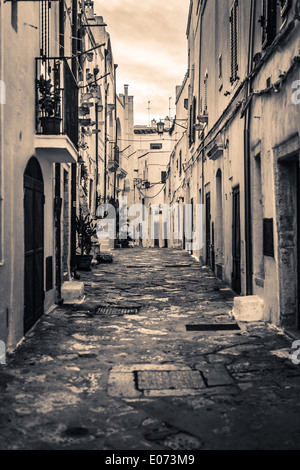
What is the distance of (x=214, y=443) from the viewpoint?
11.4 feet

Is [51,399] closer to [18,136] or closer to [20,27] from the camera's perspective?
[18,136]

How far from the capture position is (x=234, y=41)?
1076 cm

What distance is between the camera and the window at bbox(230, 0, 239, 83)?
412 inches

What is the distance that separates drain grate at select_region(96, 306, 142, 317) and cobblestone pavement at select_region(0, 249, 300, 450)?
0.05 m

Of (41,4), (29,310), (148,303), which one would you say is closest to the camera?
(29,310)

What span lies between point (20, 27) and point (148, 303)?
5.28 m

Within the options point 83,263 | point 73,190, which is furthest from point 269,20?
point 83,263

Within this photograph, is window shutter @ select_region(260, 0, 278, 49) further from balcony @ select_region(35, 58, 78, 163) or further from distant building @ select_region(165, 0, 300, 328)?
balcony @ select_region(35, 58, 78, 163)

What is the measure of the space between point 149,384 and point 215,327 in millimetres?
2747

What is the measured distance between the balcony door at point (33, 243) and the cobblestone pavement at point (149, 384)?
309 mm

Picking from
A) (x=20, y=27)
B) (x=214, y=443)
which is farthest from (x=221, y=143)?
(x=214, y=443)

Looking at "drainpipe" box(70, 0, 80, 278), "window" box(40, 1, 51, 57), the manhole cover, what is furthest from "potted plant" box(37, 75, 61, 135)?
"drainpipe" box(70, 0, 80, 278)

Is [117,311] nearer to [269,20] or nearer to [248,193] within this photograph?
[248,193]
